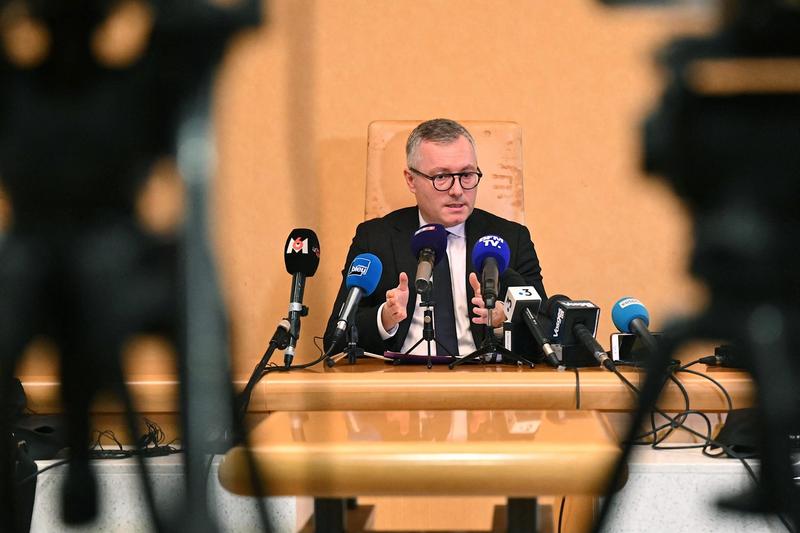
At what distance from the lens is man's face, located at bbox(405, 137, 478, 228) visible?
5.90 feet

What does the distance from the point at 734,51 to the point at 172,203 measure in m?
0.15

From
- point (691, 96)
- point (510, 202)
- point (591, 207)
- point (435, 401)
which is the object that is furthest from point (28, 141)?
point (591, 207)

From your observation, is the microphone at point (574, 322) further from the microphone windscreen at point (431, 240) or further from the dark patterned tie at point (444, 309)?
the dark patterned tie at point (444, 309)

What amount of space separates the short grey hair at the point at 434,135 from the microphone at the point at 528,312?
1.92ft

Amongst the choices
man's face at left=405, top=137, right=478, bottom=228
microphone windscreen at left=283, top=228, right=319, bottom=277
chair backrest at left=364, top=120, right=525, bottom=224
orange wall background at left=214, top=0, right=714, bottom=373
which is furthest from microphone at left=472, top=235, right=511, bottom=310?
orange wall background at left=214, top=0, right=714, bottom=373

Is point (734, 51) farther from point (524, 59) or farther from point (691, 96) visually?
point (524, 59)

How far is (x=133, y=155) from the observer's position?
23 centimetres

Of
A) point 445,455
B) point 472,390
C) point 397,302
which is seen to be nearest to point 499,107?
point 397,302

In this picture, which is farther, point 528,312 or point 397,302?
point 397,302

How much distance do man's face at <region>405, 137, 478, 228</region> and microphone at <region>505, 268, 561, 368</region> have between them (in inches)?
19.8

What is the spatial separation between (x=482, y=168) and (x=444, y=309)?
0.44 m

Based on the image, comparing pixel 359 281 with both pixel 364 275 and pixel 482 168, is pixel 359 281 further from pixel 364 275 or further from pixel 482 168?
pixel 482 168

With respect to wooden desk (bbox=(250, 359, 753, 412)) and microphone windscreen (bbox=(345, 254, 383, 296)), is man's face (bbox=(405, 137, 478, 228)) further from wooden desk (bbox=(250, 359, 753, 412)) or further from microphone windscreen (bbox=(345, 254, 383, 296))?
wooden desk (bbox=(250, 359, 753, 412))

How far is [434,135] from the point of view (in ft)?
6.00
